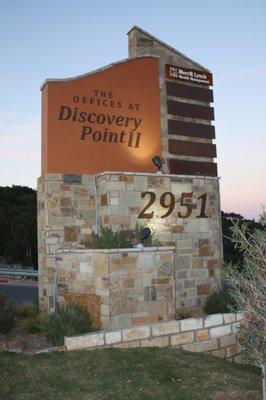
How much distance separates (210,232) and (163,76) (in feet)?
19.7

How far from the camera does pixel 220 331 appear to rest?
9578 millimetres

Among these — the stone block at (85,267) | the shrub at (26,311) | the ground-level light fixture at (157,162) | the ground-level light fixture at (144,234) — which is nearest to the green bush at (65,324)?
the stone block at (85,267)

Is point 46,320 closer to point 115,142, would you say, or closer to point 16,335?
point 16,335

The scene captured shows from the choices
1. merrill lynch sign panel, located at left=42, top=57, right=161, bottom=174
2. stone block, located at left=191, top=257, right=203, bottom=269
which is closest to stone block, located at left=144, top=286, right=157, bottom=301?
stone block, located at left=191, top=257, right=203, bottom=269

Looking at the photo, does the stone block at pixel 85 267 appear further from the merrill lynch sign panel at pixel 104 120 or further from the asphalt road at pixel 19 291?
the asphalt road at pixel 19 291

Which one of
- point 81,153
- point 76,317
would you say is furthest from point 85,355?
point 81,153

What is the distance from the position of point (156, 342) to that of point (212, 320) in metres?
1.51

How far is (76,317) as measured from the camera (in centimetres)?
989

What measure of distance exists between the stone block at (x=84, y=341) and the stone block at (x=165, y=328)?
1.20m

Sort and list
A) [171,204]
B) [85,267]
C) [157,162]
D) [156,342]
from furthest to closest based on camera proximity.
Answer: [157,162]
[171,204]
[85,267]
[156,342]

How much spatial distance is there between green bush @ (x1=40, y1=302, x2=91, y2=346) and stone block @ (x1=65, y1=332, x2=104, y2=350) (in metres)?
0.98

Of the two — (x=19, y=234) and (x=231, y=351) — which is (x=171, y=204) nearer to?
(x=231, y=351)

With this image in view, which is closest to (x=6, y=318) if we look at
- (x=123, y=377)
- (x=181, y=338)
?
(x=181, y=338)

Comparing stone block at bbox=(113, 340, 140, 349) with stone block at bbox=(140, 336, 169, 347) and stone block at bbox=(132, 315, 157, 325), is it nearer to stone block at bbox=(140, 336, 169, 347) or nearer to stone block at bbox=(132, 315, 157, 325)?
stone block at bbox=(140, 336, 169, 347)
